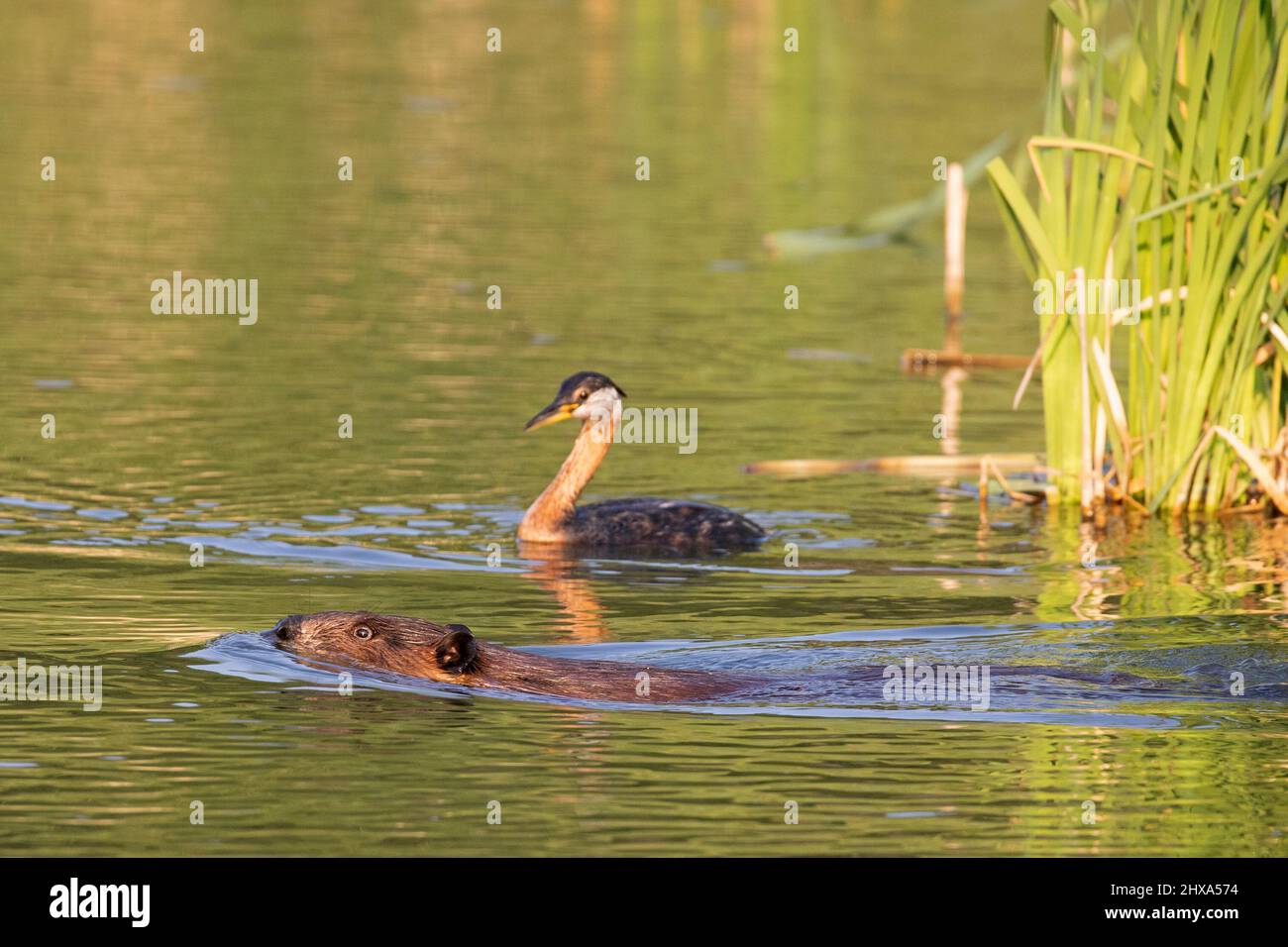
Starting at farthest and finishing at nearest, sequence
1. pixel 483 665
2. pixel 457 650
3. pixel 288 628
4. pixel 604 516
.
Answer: pixel 604 516 → pixel 288 628 → pixel 483 665 → pixel 457 650

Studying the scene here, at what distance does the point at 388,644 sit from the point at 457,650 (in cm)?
37

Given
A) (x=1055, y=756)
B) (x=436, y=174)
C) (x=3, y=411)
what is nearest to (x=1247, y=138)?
(x=1055, y=756)

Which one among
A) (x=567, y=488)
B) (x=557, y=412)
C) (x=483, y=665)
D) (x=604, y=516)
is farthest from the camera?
(x=557, y=412)

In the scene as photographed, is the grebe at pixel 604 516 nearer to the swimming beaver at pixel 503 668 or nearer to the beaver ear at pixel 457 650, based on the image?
the swimming beaver at pixel 503 668

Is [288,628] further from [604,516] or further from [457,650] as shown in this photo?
[604,516]

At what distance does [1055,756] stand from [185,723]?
11.0ft

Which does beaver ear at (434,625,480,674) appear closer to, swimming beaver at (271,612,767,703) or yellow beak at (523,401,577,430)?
swimming beaver at (271,612,767,703)

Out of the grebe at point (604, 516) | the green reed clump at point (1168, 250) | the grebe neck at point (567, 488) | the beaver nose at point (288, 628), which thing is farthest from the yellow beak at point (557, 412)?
the beaver nose at point (288, 628)

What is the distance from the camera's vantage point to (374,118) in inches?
1194

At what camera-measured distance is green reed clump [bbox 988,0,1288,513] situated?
13.0m

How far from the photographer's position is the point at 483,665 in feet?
32.3

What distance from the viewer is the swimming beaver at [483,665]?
9.77 m

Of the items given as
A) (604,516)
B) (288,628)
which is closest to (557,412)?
(604,516)

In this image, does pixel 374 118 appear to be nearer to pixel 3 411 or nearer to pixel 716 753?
pixel 3 411
